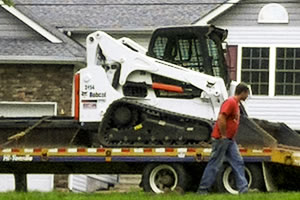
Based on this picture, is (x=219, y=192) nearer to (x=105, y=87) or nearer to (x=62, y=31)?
(x=105, y=87)

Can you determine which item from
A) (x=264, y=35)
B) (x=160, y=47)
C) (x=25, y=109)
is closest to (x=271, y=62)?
(x=264, y=35)

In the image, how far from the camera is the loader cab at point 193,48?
1973cm

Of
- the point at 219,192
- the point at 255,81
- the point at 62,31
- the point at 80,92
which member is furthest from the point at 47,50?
the point at 219,192

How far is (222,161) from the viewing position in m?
17.2

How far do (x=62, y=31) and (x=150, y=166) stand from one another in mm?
13648

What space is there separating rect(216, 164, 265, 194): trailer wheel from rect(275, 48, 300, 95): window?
1286 cm

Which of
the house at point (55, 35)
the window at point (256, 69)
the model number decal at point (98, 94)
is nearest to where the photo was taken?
the model number decal at point (98, 94)

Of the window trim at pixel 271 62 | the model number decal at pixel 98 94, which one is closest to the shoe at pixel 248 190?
the model number decal at pixel 98 94

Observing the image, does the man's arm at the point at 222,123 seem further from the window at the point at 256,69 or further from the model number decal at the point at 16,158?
the window at the point at 256,69

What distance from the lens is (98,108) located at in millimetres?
19406

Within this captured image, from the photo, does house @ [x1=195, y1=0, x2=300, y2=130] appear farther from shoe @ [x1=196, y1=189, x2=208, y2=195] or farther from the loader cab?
shoe @ [x1=196, y1=189, x2=208, y2=195]

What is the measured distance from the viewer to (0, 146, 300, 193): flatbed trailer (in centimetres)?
1800

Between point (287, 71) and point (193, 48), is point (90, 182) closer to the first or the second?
point (287, 71)

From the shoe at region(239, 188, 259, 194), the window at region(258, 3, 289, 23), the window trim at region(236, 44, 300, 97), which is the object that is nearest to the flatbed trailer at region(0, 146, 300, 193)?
the shoe at region(239, 188, 259, 194)
